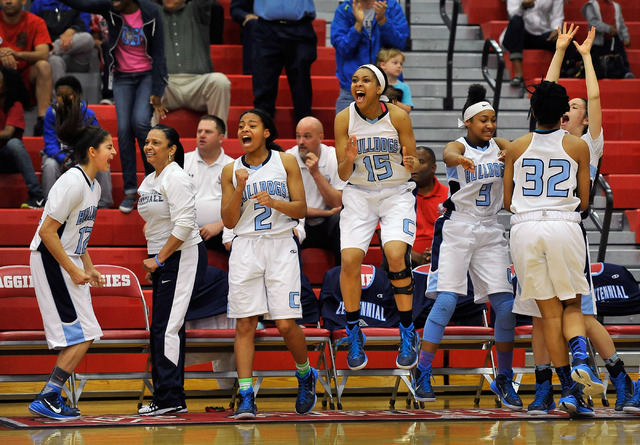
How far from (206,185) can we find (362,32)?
2.25 m

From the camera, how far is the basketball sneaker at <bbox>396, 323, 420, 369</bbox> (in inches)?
246

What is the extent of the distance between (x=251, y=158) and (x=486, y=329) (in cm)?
212

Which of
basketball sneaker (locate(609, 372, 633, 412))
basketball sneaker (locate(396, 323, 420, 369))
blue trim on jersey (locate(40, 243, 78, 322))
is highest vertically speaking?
blue trim on jersey (locate(40, 243, 78, 322))

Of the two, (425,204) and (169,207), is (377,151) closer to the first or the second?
(169,207)

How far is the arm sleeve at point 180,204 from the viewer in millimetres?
6434

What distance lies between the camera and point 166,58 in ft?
30.2

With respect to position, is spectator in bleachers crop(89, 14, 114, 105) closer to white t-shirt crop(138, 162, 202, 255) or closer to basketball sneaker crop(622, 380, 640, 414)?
white t-shirt crop(138, 162, 202, 255)

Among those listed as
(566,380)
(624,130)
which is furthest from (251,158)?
(624,130)

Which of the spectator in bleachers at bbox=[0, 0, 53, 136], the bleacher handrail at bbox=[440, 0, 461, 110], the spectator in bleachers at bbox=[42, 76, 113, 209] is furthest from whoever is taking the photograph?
the bleacher handrail at bbox=[440, 0, 461, 110]

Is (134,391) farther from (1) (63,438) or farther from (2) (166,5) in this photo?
(2) (166,5)

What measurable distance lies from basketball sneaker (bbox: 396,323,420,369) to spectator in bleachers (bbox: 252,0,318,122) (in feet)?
10.6

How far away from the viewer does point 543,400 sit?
630 centimetres

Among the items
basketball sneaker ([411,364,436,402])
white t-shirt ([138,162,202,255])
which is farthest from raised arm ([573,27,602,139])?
white t-shirt ([138,162,202,255])

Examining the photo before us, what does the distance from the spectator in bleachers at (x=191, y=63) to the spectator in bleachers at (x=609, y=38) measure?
4.16 metres
